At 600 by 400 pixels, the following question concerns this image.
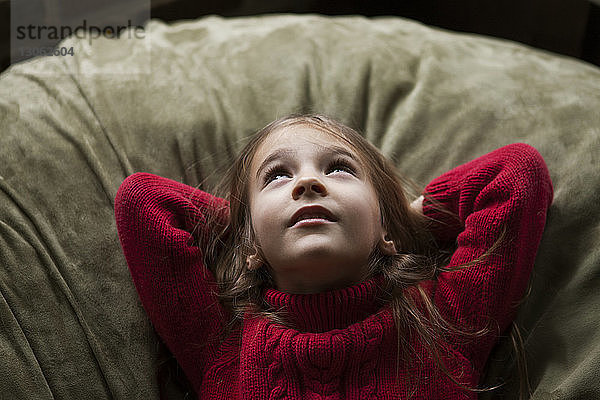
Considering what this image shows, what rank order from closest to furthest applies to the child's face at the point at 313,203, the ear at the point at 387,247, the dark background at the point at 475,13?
1. the child's face at the point at 313,203
2. the ear at the point at 387,247
3. the dark background at the point at 475,13

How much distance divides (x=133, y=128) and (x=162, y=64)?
0.20 meters

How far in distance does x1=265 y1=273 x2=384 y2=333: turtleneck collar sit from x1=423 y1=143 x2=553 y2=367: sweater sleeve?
0.42ft

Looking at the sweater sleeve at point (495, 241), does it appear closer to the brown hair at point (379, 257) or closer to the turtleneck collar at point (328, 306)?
the brown hair at point (379, 257)

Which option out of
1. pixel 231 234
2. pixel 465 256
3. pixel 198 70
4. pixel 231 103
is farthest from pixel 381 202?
pixel 198 70

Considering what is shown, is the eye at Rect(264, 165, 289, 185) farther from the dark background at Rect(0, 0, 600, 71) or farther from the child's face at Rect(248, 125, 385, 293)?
the dark background at Rect(0, 0, 600, 71)

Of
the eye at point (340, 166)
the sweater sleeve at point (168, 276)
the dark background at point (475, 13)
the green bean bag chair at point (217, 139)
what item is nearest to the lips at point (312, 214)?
the eye at point (340, 166)

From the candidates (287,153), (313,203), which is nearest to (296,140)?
(287,153)

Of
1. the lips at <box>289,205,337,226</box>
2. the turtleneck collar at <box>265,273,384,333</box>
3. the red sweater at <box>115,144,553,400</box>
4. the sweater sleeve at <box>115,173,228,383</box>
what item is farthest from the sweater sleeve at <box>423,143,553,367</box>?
the sweater sleeve at <box>115,173,228,383</box>

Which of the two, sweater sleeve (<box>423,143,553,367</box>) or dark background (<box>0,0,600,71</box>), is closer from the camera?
sweater sleeve (<box>423,143,553,367</box>)

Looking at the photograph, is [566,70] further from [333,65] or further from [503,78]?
[333,65]

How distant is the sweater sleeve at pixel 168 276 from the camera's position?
1.13 m

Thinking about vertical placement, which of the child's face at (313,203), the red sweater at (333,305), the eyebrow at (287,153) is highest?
the eyebrow at (287,153)

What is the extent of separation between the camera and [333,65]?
1483 millimetres

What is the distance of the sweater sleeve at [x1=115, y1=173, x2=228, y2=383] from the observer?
113cm
